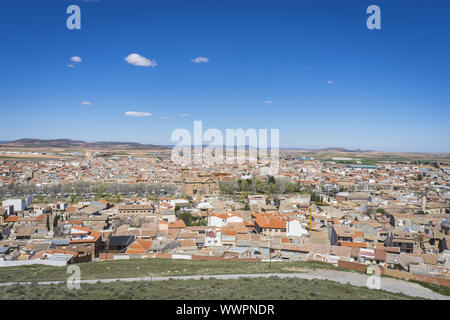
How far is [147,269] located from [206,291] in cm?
323

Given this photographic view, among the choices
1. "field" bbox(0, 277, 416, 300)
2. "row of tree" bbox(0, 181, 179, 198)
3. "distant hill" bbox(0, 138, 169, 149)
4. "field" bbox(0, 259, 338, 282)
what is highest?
"distant hill" bbox(0, 138, 169, 149)

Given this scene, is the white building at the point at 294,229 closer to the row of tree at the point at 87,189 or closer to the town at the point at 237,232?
the town at the point at 237,232

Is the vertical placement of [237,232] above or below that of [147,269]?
below

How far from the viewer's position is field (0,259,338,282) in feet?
24.4

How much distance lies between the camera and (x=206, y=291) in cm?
565

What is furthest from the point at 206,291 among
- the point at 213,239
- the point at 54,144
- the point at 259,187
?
the point at 54,144

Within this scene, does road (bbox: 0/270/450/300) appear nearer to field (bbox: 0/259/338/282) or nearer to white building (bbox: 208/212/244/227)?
field (bbox: 0/259/338/282)

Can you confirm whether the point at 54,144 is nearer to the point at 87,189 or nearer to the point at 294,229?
the point at 87,189

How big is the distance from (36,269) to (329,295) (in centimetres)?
737

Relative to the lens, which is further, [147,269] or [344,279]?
[147,269]

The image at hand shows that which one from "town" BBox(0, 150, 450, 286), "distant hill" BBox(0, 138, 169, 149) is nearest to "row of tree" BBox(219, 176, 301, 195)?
"town" BBox(0, 150, 450, 286)

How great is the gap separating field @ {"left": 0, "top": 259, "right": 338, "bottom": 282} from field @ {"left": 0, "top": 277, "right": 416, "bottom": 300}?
126 centimetres

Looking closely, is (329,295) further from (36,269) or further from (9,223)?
(9,223)
